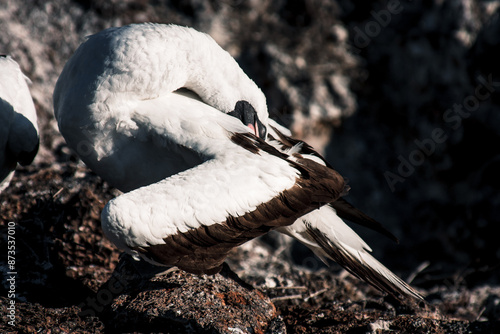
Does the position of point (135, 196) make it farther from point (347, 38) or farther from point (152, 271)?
point (347, 38)

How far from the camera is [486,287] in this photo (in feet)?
13.9

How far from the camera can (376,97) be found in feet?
21.2

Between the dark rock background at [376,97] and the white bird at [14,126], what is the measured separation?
51 cm

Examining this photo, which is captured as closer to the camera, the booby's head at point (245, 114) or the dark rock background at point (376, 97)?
the booby's head at point (245, 114)

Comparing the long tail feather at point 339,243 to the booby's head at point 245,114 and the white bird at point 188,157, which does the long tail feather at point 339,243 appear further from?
the booby's head at point 245,114

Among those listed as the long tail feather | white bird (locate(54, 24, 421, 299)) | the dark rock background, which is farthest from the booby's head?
the dark rock background

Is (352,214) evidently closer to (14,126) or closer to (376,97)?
(14,126)

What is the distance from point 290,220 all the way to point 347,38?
4.52 m

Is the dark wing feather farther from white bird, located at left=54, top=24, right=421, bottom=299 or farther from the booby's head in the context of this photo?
the booby's head

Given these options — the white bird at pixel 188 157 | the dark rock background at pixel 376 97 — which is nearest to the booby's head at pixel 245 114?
the white bird at pixel 188 157

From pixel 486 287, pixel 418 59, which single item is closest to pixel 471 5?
pixel 418 59

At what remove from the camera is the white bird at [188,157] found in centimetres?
244

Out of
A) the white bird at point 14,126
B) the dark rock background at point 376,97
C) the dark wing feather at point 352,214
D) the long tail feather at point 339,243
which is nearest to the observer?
the long tail feather at point 339,243

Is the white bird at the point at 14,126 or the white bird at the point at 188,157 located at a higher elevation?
the white bird at the point at 188,157
